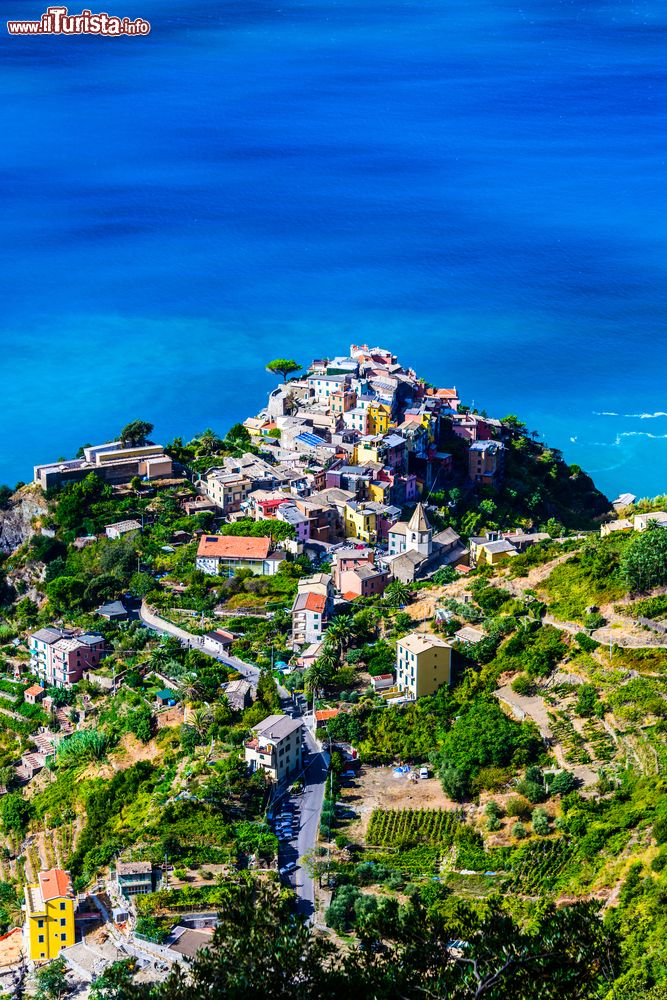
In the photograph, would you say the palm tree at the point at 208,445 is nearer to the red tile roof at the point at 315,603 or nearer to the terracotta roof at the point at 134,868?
the red tile roof at the point at 315,603

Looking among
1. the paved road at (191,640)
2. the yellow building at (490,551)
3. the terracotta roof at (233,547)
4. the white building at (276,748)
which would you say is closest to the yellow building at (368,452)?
the yellow building at (490,551)

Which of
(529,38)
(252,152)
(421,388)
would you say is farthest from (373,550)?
(529,38)

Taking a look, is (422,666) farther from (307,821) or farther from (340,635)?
(307,821)

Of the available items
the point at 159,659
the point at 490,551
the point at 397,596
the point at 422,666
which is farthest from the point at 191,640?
the point at 490,551

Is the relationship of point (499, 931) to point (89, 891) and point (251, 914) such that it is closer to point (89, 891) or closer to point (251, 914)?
point (251, 914)

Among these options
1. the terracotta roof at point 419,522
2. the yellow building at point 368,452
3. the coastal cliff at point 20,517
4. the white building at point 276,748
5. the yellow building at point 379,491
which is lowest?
the white building at point 276,748
